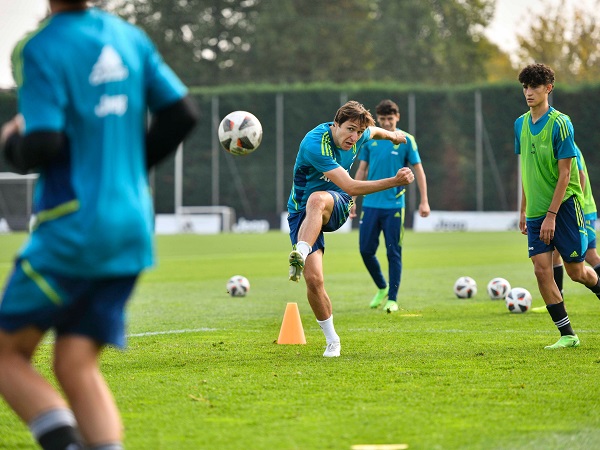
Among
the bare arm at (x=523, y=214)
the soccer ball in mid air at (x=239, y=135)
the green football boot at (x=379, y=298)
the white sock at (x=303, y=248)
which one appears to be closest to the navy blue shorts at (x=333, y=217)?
the white sock at (x=303, y=248)

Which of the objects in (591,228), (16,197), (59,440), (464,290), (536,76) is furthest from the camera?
(16,197)

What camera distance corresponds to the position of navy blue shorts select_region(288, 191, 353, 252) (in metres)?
8.13

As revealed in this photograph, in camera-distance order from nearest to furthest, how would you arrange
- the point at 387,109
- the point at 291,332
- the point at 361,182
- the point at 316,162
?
1. the point at 361,182
2. the point at 316,162
3. the point at 291,332
4. the point at 387,109

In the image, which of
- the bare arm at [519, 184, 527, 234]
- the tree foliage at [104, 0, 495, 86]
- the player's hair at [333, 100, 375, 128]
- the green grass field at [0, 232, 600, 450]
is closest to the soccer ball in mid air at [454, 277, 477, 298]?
the green grass field at [0, 232, 600, 450]

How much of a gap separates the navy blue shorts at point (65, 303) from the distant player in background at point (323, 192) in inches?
156

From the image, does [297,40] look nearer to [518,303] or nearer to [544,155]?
[518,303]

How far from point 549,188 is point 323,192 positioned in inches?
68.9

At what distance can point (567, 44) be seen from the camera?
58656mm

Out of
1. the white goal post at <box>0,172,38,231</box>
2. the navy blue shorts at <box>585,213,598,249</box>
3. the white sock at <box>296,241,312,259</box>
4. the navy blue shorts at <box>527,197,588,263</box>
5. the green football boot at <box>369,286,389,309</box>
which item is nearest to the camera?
the white sock at <box>296,241,312,259</box>

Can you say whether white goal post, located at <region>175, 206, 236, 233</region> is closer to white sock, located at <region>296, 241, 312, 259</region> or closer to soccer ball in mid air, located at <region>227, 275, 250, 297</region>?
soccer ball in mid air, located at <region>227, 275, 250, 297</region>

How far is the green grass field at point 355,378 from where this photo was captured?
5.05 metres

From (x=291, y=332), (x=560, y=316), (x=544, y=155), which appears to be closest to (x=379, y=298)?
(x=291, y=332)

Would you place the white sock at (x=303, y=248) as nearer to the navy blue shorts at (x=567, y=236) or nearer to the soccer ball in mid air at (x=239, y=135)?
the soccer ball in mid air at (x=239, y=135)

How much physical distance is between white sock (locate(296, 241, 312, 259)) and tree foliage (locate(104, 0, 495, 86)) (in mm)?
49615
